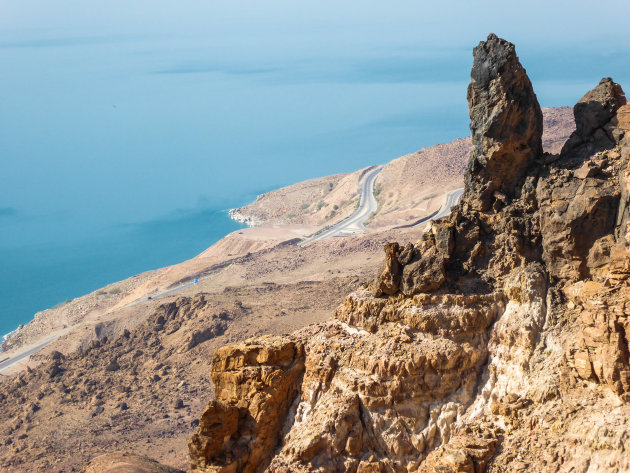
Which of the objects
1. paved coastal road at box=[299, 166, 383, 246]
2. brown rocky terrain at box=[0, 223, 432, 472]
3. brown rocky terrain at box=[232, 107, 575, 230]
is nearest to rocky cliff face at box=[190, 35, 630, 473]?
brown rocky terrain at box=[0, 223, 432, 472]

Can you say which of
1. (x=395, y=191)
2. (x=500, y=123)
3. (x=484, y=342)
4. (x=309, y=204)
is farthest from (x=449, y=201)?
(x=484, y=342)

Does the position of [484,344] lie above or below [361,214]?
below

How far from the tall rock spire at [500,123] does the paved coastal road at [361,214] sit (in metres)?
88.9

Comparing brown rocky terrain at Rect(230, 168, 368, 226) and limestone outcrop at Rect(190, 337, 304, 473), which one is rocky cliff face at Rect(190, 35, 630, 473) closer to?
limestone outcrop at Rect(190, 337, 304, 473)

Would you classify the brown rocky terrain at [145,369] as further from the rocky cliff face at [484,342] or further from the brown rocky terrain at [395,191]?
the brown rocky terrain at [395,191]

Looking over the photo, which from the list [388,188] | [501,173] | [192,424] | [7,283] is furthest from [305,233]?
[501,173]

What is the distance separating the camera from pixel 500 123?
26.1 metres

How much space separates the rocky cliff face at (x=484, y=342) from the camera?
22.2 meters

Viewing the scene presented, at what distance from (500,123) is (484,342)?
675 cm

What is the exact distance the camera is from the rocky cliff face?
22.2 m

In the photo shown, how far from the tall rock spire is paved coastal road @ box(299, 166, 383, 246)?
8885 cm

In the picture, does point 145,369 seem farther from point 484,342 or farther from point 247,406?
point 484,342

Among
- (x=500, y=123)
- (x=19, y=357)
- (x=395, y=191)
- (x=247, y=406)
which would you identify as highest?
(x=395, y=191)

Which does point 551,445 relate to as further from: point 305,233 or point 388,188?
point 388,188
